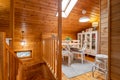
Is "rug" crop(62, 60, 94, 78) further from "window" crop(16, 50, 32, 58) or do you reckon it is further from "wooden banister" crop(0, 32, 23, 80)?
"window" crop(16, 50, 32, 58)

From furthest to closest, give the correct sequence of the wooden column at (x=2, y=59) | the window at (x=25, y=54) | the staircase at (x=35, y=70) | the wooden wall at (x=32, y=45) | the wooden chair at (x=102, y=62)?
the window at (x=25, y=54) → the wooden wall at (x=32, y=45) → the staircase at (x=35, y=70) → the wooden chair at (x=102, y=62) → the wooden column at (x=2, y=59)

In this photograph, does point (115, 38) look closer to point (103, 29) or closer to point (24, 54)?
point (103, 29)

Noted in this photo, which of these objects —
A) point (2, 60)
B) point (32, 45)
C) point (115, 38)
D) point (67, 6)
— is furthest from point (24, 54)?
point (115, 38)

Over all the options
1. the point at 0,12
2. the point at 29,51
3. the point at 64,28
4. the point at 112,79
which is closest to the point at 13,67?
the point at 112,79

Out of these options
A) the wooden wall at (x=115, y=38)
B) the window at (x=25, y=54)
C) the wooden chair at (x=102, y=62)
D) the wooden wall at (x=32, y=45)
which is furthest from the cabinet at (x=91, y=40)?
the wooden wall at (x=115, y=38)

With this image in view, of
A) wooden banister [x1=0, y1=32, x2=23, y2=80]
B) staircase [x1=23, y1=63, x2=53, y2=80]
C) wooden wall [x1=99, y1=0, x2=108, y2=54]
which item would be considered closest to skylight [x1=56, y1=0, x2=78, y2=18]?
wooden wall [x1=99, y1=0, x2=108, y2=54]

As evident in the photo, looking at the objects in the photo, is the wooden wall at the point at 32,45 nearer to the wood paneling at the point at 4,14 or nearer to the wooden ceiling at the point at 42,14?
the wooden ceiling at the point at 42,14

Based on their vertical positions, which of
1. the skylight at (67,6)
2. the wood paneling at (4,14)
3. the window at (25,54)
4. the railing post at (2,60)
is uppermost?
the skylight at (67,6)

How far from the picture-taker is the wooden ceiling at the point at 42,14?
11.3 ft

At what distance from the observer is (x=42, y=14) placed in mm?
3930

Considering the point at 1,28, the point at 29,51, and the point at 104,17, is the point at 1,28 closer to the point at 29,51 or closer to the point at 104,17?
the point at 29,51

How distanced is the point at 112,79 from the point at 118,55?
1.28 feet

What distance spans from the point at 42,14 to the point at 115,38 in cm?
303

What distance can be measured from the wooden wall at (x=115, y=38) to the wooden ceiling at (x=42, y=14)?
97.9 inches
